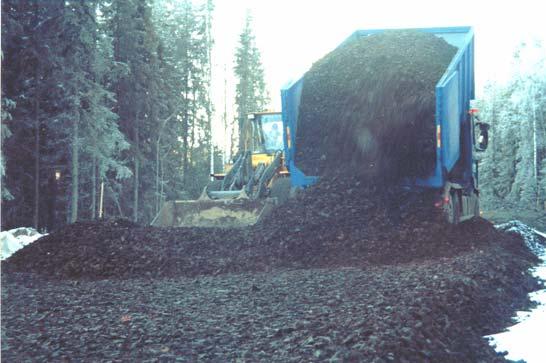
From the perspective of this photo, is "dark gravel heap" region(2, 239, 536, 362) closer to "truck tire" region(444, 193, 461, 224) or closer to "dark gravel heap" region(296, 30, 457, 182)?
"truck tire" region(444, 193, 461, 224)

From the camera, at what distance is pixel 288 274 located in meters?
7.44

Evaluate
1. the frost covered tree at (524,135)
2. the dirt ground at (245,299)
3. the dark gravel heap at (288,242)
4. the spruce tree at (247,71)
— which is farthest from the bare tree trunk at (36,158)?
the frost covered tree at (524,135)

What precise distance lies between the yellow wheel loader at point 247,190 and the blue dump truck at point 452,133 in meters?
0.63

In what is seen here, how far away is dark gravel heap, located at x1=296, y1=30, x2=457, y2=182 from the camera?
30.0 feet

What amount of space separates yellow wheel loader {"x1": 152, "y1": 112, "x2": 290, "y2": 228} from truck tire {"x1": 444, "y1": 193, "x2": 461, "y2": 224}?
8.83ft

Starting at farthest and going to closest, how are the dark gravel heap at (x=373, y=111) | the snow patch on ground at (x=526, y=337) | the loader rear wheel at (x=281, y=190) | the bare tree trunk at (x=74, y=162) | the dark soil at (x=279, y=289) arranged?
the bare tree trunk at (x=74, y=162)
the loader rear wheel at (x=281, y=190)
the dark gravel heap at (x=373, y=111)
the snow patch on ground at (x=526, y=337)
the dark soil at (x=279, y=289)

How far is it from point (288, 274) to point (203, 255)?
6.13ft

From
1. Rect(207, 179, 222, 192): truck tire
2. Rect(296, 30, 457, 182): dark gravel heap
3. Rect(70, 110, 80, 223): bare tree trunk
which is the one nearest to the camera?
Rect(296, 30, 457, 182): dark gravel heap

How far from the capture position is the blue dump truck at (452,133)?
901 centimetres

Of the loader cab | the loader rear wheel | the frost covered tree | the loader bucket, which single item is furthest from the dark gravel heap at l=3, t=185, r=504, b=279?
the frost covered tree

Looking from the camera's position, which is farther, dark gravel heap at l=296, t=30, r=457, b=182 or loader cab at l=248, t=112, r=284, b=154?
A: loader cab at l=248, t=112, r=284, b=154

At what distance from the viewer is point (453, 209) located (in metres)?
9.84

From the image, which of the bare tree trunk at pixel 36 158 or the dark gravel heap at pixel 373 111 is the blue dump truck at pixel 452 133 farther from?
the bare tree trunk at pixel 36 158

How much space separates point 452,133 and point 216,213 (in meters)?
4.08
